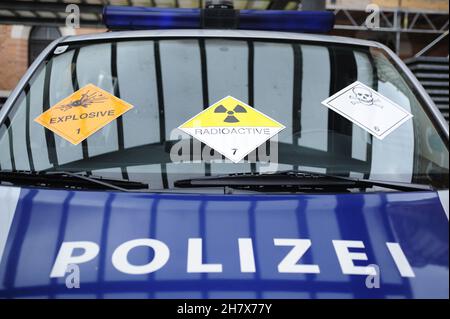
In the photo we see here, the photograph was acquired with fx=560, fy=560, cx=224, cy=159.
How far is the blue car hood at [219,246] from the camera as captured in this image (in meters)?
1.44

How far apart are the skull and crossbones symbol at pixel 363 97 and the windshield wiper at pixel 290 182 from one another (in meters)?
0.45

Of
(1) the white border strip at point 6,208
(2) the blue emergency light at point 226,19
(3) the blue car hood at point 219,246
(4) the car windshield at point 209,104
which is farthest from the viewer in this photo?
(2) the blue emergency light at point 226,19

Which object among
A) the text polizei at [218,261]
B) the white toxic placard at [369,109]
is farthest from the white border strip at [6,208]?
the white toxic placard at [369,109]

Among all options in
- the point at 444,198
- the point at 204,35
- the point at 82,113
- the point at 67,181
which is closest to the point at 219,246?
the point at 67,181

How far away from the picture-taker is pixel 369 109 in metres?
2.23

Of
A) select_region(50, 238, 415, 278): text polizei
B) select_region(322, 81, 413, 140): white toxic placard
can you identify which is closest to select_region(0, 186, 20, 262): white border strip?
select_region(50, 238, 415, 278): text polizei

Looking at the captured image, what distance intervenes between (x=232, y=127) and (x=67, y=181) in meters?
0.62

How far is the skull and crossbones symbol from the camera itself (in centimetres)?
226

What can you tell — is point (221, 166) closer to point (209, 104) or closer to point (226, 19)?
point (209, 104)

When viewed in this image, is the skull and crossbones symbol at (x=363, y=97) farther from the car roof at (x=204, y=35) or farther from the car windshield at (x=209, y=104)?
the car roof at (x=204, y=35)

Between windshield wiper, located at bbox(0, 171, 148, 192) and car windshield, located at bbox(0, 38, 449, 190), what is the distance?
55mm

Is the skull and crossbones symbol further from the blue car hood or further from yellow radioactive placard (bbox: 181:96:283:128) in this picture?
the blue car hood

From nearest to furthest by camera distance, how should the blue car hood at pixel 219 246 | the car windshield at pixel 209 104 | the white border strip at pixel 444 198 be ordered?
the blue car hood at pixel 219 246, the white border strip at pixel 444 198, the car windshield at pixel 209 104
